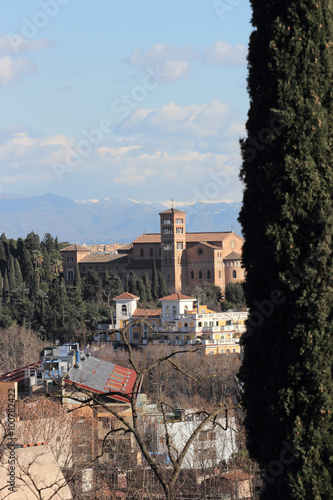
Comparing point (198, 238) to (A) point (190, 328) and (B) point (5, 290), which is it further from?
(A) point (190, 328)

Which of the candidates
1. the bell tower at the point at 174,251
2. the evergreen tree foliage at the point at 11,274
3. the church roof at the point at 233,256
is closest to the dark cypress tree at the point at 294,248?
the evergreen tree foliage at the point at 11,274

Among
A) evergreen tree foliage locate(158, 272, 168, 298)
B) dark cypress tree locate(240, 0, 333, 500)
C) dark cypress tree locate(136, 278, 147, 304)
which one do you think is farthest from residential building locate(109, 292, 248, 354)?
dark cypress tree locate(240, 0, 333, 500)

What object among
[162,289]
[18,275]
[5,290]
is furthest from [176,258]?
[5,290]

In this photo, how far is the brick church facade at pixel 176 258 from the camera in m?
90.2

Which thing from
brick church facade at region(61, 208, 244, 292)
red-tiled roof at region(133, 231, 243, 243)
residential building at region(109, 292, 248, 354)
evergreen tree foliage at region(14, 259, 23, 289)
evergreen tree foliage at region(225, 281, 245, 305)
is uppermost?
red-tiled roof at region(133, 231, 243, 243)

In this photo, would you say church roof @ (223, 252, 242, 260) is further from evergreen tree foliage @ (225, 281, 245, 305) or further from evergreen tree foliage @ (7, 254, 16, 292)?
evergreen tree foliage @ (7, 254, 16, 292)

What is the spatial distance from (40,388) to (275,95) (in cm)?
2246

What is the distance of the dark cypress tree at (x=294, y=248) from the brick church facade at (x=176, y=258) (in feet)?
269

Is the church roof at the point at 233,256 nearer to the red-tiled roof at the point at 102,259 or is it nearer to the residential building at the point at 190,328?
the red-tiled roof at the point at 102,259

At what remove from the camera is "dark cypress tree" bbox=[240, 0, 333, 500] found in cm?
650

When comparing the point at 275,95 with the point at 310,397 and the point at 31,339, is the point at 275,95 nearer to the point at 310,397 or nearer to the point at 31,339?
the point at 310,397

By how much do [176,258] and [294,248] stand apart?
84806 millimetres

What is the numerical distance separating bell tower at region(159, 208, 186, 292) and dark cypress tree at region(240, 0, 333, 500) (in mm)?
82698

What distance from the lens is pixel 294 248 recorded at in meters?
6.64
